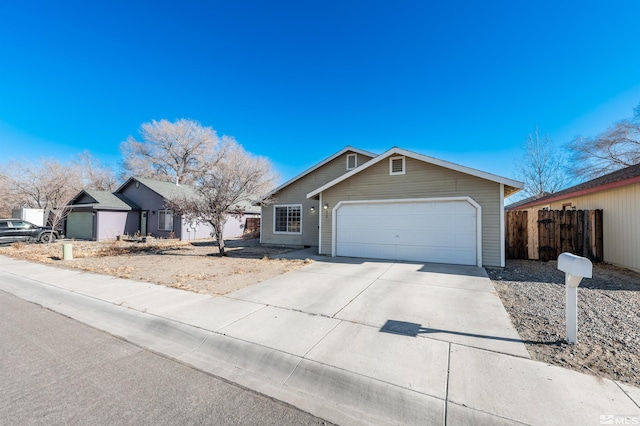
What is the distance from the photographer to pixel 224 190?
1077 centimetres

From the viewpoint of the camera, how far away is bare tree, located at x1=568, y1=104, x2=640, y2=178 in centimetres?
1798

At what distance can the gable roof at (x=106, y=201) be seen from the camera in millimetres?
17609

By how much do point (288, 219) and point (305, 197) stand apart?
5.40 feet

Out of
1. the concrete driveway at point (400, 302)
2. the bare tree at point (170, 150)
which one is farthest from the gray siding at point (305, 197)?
the bare tree at point (170, 150)

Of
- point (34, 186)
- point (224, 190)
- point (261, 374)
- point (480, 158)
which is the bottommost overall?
point (261, 374)

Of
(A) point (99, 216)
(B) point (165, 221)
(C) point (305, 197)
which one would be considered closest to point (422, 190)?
(C) point (305, 197)

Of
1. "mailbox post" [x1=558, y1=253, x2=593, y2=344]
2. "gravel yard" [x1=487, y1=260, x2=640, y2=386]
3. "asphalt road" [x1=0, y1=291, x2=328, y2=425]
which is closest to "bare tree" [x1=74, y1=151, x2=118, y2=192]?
"asphalt road" [x1=0, y1=291, x2=328, y2=425]

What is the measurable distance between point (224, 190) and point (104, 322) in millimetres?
6999

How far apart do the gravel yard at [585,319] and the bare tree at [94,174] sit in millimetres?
40807

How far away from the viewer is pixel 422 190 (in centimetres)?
923

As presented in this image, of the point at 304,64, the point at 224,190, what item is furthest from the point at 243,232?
the point at 304,64

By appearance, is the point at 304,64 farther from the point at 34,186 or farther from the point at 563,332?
the point at 34,186

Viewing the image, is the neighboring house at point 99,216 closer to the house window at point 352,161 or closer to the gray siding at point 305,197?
the gray siding at point 305,197

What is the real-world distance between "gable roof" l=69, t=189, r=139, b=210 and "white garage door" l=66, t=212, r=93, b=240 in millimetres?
911
